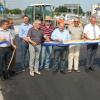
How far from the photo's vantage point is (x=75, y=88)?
10.0 meters

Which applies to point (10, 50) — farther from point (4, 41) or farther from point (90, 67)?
point (90, 67)

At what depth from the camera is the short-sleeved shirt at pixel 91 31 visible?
12.4 metres

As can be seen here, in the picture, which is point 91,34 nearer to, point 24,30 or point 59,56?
point 59,56

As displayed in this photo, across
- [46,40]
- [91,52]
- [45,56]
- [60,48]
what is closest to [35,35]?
[46,40]

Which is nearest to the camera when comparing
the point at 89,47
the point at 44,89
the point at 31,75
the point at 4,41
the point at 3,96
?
the point at 3,96

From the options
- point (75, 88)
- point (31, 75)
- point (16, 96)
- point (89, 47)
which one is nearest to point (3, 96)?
point (16, 96)

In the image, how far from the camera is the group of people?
11039 mm

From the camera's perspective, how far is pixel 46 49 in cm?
1291

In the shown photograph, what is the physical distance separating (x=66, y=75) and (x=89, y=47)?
4.74ft

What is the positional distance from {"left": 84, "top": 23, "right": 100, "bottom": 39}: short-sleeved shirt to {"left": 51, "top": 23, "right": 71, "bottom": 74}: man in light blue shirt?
0.69m

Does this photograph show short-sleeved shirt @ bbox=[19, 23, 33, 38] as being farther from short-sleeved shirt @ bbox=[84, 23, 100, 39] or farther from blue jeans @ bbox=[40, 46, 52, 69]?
short-sleeved shirt @ bbox=[84, 23, 100, 39]

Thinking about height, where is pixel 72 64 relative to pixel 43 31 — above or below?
below

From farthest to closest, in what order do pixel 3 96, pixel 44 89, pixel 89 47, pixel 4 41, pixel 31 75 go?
pixel 89 47, pixel 31 75, pixel 4 41, pixel 44 89, pixel 3 96

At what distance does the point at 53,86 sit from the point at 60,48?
2123 millimetres
